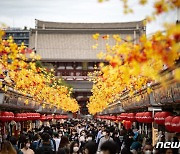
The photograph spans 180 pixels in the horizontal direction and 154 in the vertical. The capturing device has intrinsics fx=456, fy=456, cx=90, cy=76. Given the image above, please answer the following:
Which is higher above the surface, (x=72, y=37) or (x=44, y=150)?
(x=72, y=37)

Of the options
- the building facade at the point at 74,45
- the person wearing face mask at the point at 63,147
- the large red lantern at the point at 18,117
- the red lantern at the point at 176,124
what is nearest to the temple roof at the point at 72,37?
the building facade at the point at 74,45

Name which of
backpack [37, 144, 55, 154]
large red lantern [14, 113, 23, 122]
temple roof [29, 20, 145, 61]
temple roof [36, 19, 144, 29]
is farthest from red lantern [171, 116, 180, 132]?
temple roof [36, 19, 144, 29]

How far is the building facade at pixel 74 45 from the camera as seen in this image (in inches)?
3460

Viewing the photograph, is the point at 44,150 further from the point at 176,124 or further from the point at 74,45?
the point at 74,45

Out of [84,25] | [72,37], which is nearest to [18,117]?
[72,37]

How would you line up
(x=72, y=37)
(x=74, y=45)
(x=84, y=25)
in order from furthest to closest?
(x=84, y=25) → (x=72, y=37) → (x=74, y=45)

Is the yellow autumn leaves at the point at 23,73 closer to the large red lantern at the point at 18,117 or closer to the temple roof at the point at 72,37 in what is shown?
the large red lantern at the point at 18,117

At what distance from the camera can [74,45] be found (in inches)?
3649

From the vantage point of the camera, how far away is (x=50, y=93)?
36.8 metres

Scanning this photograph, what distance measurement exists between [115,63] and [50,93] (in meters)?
29.5

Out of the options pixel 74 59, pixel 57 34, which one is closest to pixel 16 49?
pixel 74 59

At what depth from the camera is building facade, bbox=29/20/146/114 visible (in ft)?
288

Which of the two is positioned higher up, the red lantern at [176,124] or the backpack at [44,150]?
the red lantern at [176,124]

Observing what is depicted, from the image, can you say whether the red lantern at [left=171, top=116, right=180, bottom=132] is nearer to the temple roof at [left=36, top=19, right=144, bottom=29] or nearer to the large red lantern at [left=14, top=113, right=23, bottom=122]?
the large red lantern at [left=14, top=113, right=23, bottom=122]
